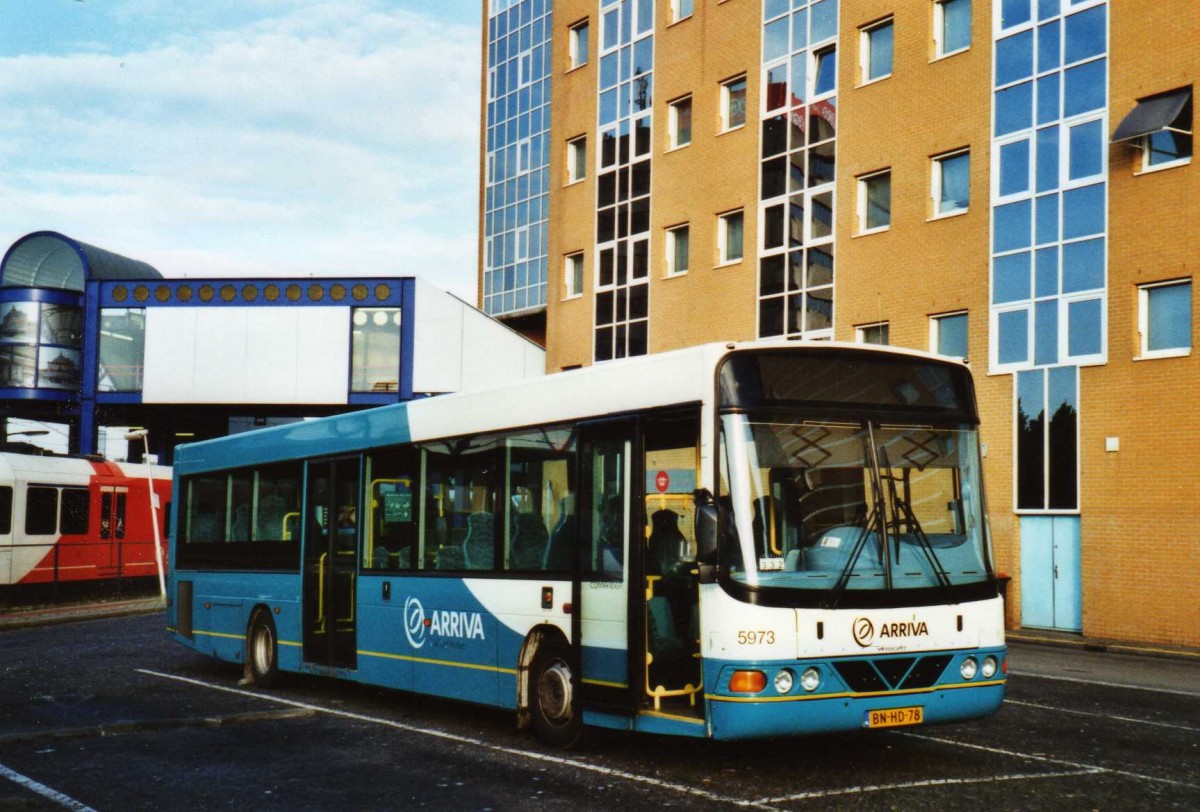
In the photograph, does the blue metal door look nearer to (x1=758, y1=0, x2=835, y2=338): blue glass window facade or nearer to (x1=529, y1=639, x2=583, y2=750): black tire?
(x1=758, y1=0, x2=835, y2=338): blue glass window facade

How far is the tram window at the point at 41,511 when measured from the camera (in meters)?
29.1

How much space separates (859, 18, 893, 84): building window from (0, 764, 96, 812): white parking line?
951 inches

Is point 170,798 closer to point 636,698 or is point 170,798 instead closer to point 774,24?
point 636,698

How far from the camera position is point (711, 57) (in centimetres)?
3434

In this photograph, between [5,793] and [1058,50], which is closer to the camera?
[5,793]

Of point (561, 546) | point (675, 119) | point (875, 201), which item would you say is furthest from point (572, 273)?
point (561, 546)

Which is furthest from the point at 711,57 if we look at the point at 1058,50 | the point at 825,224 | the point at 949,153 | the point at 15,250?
the point at 15,250

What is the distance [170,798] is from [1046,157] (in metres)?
21.3

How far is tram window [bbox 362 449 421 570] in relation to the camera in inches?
500

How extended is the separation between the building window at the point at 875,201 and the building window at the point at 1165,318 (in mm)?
6378

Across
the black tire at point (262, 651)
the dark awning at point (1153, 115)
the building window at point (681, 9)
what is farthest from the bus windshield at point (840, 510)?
the building window at point (681, 9)

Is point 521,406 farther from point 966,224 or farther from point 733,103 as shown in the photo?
point 733,103

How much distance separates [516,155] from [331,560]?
42.2 meters

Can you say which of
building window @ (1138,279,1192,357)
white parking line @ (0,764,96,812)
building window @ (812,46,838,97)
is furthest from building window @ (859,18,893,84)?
white parking line @ (0,764,96,812)
